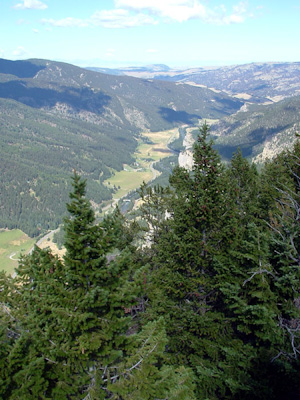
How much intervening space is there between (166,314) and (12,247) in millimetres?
172343

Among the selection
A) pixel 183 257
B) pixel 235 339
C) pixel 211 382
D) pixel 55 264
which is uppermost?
pixel 55 264

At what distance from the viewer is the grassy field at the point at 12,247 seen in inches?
5955

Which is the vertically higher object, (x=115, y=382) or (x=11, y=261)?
(x=115, y=382)

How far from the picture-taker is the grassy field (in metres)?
151

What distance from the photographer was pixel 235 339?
65.7 ft

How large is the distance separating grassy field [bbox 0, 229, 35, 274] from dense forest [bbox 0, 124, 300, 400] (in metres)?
136

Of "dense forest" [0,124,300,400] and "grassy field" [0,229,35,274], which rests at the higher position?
"dense forest" [0,124,300,400]

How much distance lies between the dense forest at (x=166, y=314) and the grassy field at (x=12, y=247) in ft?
447

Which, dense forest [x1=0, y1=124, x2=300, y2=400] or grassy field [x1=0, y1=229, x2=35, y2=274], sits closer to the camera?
dense forest [x1=0, y1=124, x2=300, y2=400]

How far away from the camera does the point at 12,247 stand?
175750 millimetres

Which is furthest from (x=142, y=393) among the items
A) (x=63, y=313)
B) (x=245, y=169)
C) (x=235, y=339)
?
(x=245, y=169)

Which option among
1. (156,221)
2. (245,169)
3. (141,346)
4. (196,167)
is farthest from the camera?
(245,169)

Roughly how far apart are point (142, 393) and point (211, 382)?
848cm

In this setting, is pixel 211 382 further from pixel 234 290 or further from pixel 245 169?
pixel 245 169
